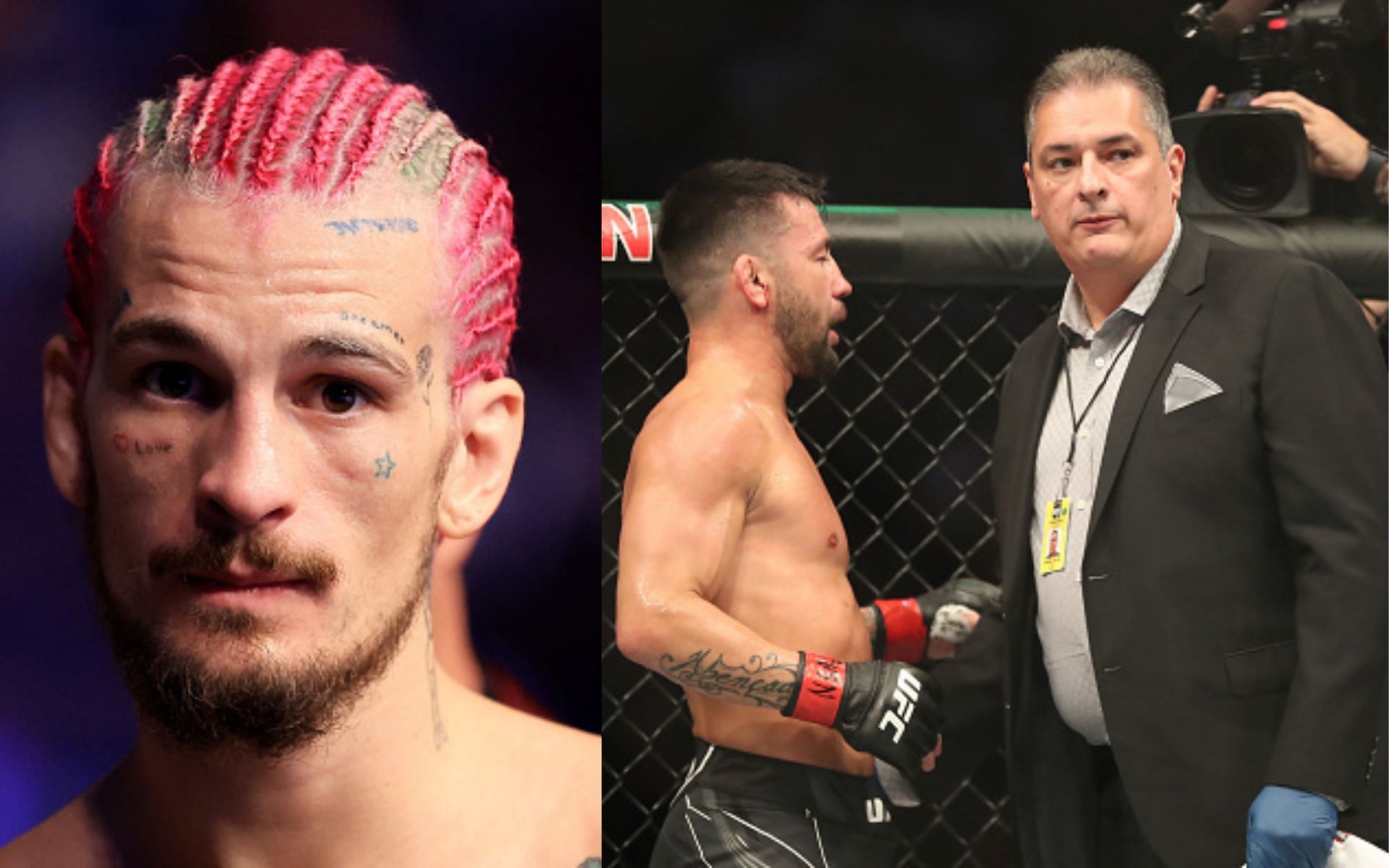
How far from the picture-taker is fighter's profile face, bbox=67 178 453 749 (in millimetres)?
2553

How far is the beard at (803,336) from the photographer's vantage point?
2863mm

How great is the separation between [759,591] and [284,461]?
87cm

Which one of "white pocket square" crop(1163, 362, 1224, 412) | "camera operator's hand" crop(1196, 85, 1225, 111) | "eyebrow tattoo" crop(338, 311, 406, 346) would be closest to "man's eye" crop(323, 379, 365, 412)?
"eyebrow tattoo" crop(338, 311, 406, 346)

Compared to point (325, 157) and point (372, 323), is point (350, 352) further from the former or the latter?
point (325, 157)

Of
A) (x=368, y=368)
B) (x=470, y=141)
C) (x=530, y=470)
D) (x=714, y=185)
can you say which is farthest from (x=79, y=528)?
(x=714, y=185)

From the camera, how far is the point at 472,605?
2.76m

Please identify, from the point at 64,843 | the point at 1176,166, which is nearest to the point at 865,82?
the point at 1176,166

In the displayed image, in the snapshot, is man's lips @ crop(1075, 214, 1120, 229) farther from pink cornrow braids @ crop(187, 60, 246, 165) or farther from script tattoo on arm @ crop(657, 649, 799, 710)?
pink cornrow braids @ crop(187, 60, 246, 165)

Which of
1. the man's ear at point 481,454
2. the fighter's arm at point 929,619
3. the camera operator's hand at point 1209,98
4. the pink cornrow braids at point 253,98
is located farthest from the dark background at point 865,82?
the fighter's arm at point 929,619

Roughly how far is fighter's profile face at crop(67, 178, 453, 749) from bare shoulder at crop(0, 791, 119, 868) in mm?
350

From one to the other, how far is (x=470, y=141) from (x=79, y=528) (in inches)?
38.5

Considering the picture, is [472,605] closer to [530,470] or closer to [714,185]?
[530,470]

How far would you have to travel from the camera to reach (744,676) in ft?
8.85

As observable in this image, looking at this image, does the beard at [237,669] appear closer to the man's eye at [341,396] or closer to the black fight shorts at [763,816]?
the man's eye at [341,396]
